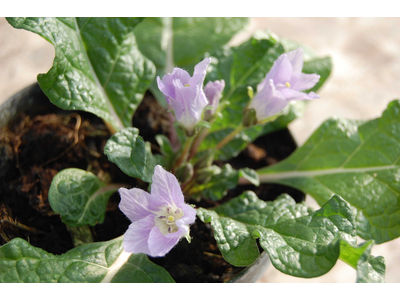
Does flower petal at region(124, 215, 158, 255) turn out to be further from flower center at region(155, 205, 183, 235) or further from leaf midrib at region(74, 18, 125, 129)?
leaf midrib at region(74, 18, 125, 129)

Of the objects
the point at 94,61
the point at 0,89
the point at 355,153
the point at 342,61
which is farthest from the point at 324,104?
the point at 0,89

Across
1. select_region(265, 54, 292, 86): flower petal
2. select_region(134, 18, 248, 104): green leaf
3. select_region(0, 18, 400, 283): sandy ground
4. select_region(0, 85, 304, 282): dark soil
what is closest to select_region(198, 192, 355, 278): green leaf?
select_region(0, 85, 304, 282): dark soil

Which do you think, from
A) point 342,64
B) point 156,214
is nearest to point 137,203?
point 156,214

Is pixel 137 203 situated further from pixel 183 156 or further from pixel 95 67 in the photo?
pixel 95 67

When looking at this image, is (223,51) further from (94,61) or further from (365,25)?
(365,25)

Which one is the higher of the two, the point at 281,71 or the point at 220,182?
the point at 281,71

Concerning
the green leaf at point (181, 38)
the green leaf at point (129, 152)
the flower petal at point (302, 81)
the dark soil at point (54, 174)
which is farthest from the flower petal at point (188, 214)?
the green leaf at point (181, 38)
